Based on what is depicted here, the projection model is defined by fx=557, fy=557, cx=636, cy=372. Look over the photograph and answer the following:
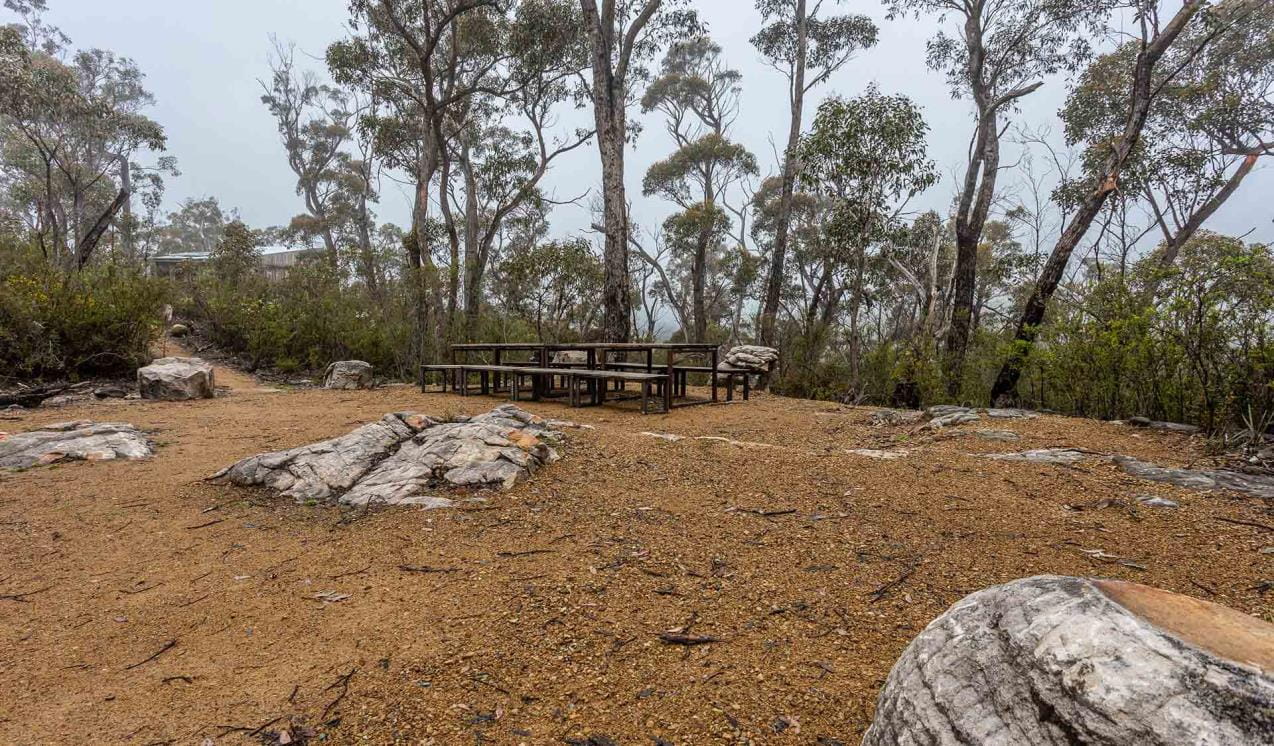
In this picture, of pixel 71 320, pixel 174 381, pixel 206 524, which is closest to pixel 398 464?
pixel 206 524

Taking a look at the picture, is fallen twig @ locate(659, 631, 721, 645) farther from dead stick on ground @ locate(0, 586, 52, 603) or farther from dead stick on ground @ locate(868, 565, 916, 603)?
dead stick on ground @ locate(0, 586, 52, 603)

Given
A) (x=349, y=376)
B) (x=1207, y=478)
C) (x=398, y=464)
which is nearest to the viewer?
(x=1207, y=478)

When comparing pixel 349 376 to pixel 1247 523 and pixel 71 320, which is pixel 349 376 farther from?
pixel 1247 523

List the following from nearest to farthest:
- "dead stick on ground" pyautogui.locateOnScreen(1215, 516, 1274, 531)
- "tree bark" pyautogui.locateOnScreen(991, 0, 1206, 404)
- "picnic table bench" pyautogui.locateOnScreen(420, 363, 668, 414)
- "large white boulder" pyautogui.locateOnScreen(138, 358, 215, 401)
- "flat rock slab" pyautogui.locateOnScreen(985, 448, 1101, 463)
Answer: "dead stick on ground" pyautogui.locateOnScreen(1215, 516, 1274, 531) < "flat rock slab" pyautogui.locateOnScreen(985, 448, 1101, 463) < "picnic table bench" pyautogui.locateOnScreen(420, 363, 668, 414) < "tree bark" pyautogui.locateOnScreen(991, 0, 1206, 404) < "large white boulder" pyautogui.locateOnScreen(138, 358, 215, 401)

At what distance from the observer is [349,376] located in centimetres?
891

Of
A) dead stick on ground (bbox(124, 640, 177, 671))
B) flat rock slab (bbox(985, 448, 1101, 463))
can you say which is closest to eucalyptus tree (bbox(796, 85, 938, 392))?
flat rock slab (bbox(985, 448, 1101, 463))

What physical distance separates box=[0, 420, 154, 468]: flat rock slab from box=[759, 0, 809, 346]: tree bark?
32.9 feet

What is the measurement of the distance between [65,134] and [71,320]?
17.1 metres

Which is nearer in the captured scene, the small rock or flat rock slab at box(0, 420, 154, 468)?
flat rock slab at box(0, 420, 154, 468)

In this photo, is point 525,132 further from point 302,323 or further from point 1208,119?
point 1208,119

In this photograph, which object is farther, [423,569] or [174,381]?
[174,381]

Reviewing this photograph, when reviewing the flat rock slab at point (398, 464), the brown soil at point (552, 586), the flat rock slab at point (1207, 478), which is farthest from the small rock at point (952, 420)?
the flat rock slab at point (398, 464)

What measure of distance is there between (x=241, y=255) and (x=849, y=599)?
68.6 feet

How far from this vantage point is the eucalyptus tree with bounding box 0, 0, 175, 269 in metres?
12.5
